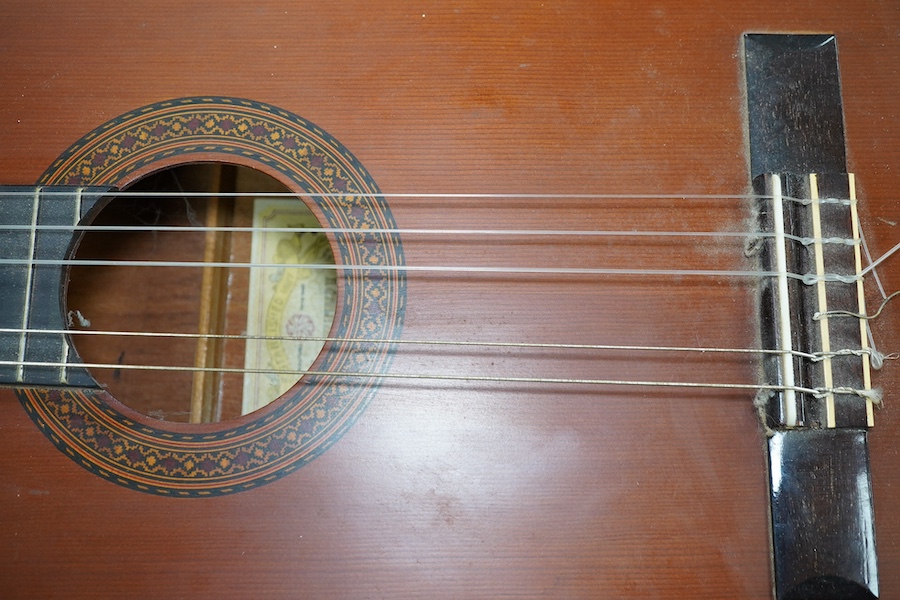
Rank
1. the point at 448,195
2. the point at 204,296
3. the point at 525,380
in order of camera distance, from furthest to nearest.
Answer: the point at 204,296, the point at 448,195, the point at 525,380

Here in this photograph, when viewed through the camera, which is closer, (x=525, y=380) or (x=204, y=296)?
(x=525, y=380)

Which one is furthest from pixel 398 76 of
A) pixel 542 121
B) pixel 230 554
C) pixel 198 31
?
pixel 230 554

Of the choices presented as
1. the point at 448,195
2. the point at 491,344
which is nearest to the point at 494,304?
the point at 491,344

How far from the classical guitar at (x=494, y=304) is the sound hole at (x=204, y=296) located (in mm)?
395

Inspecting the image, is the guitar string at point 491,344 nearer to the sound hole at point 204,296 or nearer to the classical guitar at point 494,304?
the classical guitar at point 494,304

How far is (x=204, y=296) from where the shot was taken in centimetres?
157

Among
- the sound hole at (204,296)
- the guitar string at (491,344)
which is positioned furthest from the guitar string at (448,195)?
the sound hole at (204,296)

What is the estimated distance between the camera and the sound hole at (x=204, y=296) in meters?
1.55

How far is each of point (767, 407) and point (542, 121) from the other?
0.54 metres

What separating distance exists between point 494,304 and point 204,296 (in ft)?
2.47

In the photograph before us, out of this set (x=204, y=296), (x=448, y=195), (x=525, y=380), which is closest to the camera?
(x=525, y=380)

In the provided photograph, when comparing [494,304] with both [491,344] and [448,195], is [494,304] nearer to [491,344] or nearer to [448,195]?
[491,344]

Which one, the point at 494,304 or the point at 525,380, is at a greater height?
the point at 494,304

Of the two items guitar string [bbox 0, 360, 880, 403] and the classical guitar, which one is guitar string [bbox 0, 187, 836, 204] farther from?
guitar string [bbox 0, 360, 880, 403]
